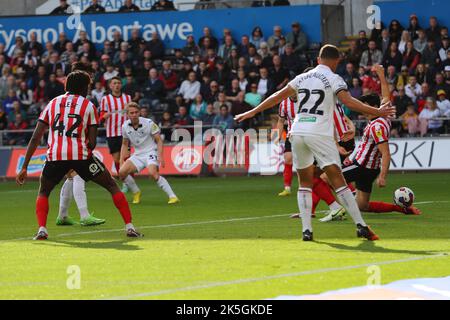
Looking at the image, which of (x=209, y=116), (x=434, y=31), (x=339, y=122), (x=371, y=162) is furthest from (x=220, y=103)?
(x=371, y=162)

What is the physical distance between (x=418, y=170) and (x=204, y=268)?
17.3 m

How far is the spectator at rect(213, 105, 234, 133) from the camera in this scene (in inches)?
1143

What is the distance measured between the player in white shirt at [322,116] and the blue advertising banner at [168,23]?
20.7m

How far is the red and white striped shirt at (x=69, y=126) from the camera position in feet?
43.4

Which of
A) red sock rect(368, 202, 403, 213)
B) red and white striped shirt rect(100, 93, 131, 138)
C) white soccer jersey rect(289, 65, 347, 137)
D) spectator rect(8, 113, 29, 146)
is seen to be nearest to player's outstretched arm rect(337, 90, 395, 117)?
white soccer jersey rect(289, 65, 347, 137)

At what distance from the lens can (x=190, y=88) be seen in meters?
31.5

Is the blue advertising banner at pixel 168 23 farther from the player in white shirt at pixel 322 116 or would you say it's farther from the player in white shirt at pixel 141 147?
the player in white shirt at pixel 322 116

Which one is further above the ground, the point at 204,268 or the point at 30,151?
the point at 30,151

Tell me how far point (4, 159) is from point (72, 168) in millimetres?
16912

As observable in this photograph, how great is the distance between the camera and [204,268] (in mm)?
10148

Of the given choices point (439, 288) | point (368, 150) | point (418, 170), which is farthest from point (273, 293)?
point (418, 170)

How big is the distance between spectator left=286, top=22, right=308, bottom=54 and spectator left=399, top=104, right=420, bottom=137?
5.03 m

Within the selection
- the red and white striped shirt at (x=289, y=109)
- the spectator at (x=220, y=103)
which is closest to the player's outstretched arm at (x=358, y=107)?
the red and white striped shirt at (x=289, y=109)
